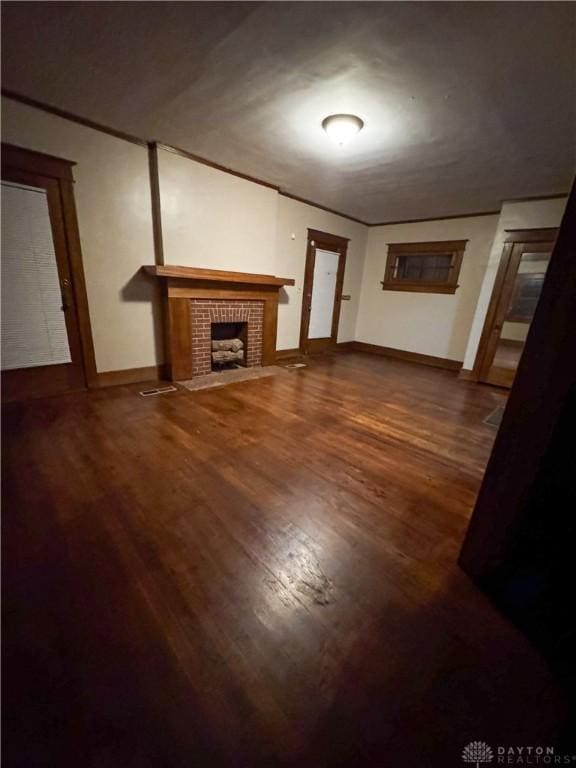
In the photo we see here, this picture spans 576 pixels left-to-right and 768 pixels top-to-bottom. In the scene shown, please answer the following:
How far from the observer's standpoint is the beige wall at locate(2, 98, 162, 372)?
2547 mm

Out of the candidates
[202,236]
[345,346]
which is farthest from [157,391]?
[345,346]

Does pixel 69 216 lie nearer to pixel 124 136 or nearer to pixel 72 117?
pixel 72 117

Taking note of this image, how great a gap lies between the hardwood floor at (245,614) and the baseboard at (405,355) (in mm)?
3447

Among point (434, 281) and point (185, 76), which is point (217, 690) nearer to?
point (185, 76)

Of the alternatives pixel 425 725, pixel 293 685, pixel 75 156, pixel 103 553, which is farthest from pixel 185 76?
pixel 425 725

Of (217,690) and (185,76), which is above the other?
(185,76)

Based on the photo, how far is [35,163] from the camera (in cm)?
254

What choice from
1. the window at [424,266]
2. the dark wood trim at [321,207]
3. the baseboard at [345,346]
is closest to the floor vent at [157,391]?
the dark wood trim at [321,207]

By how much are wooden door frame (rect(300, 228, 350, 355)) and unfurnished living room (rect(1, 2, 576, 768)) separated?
0.86 metres

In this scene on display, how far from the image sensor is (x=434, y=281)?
537 cm

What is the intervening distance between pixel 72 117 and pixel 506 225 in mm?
5289

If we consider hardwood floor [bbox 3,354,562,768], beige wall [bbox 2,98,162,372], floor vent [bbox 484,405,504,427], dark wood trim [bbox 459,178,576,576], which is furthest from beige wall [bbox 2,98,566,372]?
dark wood trim [bbox 459,178,576,576]

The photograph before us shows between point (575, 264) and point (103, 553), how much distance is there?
7.36 feet

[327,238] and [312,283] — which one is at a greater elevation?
[327,238]
